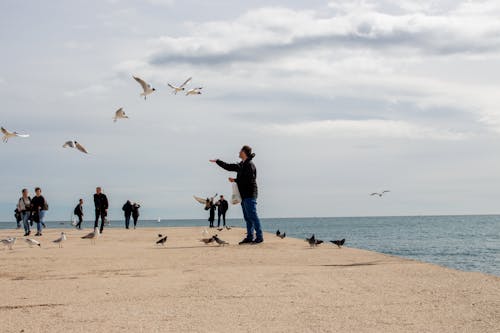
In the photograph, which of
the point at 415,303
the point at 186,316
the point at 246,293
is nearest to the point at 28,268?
the point at 246,293

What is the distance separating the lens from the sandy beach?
643 cm

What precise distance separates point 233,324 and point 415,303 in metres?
2.34

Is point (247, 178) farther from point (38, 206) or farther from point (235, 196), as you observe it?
point (38, 206)

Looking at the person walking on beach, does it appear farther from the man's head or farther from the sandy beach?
the sandy beach

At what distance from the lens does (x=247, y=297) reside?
318 inches

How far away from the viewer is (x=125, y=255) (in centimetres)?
1539

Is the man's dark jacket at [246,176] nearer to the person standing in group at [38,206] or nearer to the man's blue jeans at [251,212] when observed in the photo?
the man's blue jeans at [251,212]

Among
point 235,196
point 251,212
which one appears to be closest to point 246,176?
point 251,212

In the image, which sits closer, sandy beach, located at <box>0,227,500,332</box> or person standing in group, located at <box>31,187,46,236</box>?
sandy beach, located at <box>0,227,500,332</box>

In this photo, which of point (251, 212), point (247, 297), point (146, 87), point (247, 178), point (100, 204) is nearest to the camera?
point (247, 297)

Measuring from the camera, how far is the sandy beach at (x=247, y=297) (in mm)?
6434

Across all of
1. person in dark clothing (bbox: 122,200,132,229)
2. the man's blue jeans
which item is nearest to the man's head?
the man's blue jeans

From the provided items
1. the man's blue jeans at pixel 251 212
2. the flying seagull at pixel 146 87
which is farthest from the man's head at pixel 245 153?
the flying seagull at pixel 146 87

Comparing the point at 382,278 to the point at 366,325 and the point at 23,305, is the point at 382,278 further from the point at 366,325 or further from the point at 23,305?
the point at 23,305
